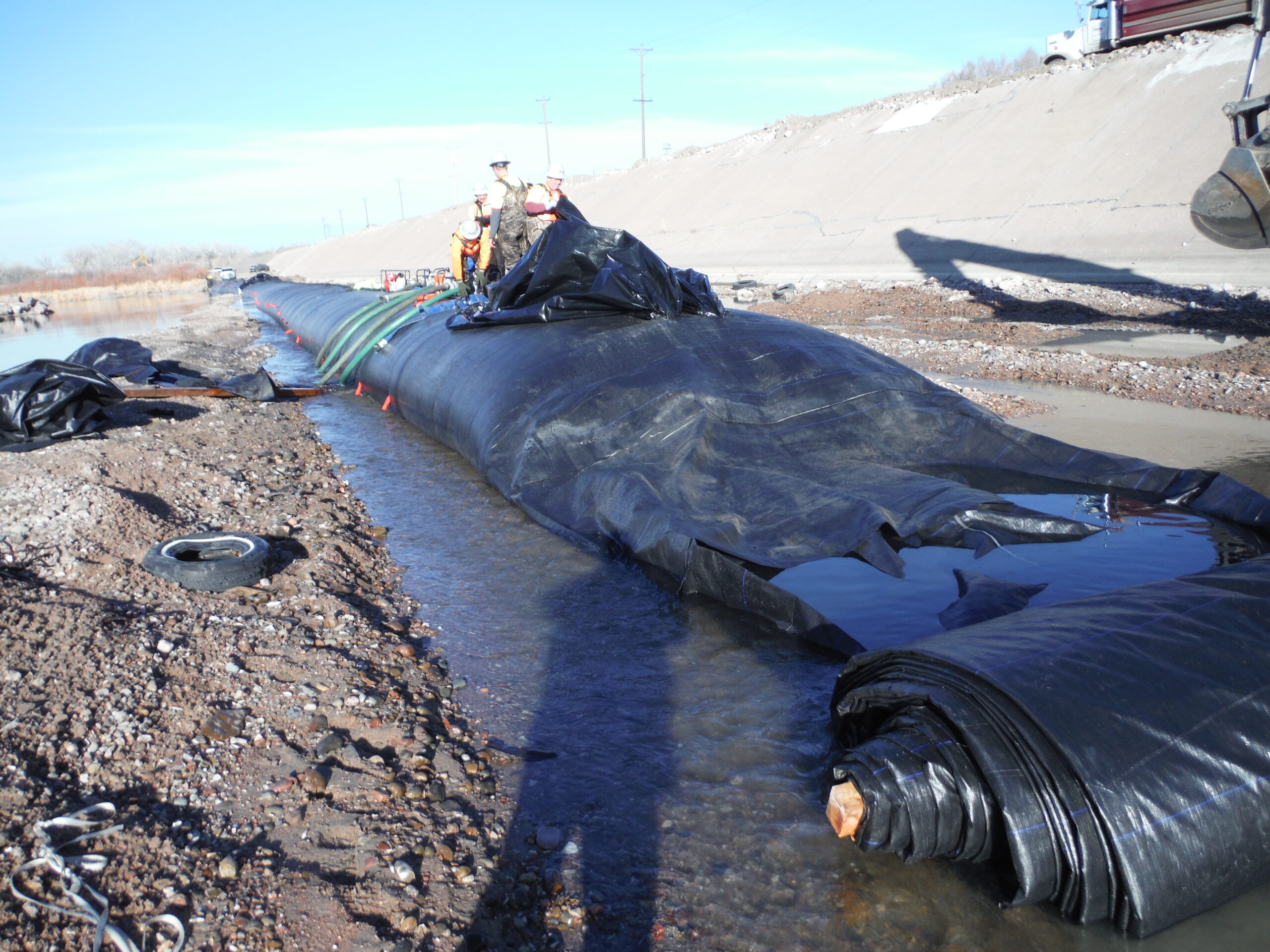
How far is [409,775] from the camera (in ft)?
9.18

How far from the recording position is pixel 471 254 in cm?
1046

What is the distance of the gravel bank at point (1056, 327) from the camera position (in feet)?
27.6

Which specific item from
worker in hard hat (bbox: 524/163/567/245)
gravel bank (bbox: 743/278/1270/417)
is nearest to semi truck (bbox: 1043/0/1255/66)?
gravel bank (bbox: 743/278/1270/417)

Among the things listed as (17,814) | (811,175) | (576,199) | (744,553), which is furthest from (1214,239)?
(576,199)

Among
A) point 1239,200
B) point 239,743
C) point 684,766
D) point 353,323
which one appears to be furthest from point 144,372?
point 1239,200

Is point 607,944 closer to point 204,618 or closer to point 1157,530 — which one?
point 204,618

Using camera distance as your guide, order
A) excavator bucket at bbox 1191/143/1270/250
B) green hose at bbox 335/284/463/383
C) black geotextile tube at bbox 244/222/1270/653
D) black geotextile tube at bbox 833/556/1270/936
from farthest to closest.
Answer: green hose at bbox 335/284/463/383 < excavator bucket at bbox 1191/143/1270/250 < black geotextile tube at bbox 244/222/1270/653 < black geotextile tube at bbox 833/556/1270/936

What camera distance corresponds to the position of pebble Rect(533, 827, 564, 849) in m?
2.57

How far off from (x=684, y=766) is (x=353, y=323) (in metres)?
10.1

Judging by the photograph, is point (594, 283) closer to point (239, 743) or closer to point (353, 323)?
point (239, 743)

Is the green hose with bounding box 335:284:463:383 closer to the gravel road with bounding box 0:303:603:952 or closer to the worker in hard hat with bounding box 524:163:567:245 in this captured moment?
the worker in hard hat with bounding box 524:163:567:245

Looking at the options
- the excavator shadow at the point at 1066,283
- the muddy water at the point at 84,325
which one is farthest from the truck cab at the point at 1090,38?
the muddy water at the point at 84,325

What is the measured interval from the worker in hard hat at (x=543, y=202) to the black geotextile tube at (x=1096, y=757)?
7.14 m

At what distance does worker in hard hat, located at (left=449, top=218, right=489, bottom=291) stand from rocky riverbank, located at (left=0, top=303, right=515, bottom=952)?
18.2 ft
